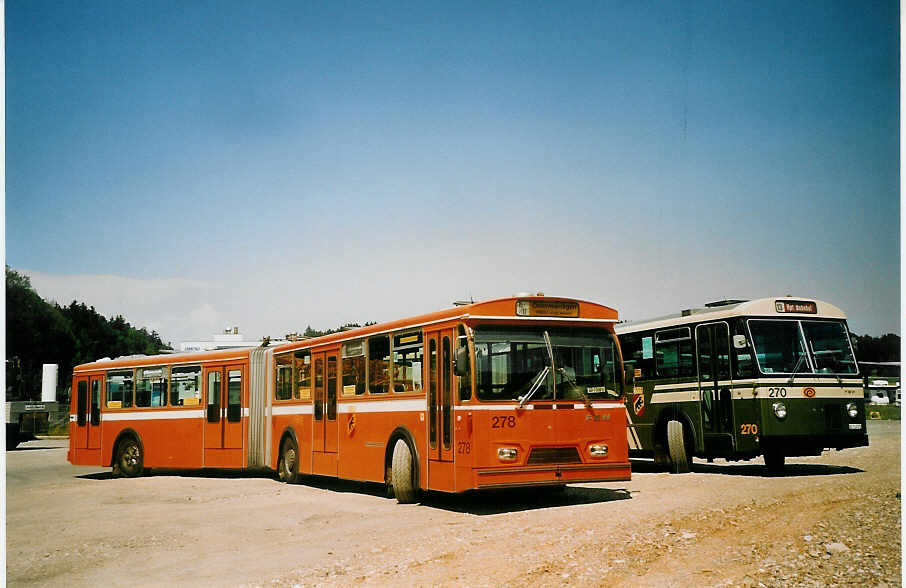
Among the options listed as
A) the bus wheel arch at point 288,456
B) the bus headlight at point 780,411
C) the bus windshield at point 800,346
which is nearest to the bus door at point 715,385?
the bus windshield at point 800,346

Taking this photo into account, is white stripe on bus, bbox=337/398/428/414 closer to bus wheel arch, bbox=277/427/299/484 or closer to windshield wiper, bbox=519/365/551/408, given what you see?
windshield wiper, bbox=519/365/551/408

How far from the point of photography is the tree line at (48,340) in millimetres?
20531

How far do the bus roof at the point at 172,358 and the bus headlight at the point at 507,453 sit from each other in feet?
24.9

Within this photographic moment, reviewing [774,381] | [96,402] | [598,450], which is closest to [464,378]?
[598,450]

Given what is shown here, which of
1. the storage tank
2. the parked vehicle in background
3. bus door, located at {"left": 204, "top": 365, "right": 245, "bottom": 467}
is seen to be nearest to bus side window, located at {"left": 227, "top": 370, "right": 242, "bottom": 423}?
bus door, located at {"left": 204, "top": 365, "right": 245, "bottom": 467}

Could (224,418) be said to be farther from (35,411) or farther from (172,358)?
(35,411)

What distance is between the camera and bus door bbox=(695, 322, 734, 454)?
47.6ft

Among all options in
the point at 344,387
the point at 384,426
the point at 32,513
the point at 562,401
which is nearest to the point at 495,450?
the point at 562,401

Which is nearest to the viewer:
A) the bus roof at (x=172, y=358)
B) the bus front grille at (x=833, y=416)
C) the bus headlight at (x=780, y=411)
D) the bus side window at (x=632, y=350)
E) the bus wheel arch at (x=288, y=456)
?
the bus headlight at (x=780, y=411)

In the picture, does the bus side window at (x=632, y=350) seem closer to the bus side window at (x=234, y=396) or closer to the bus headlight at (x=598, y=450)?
the bus headlight at (x=598, y=450)

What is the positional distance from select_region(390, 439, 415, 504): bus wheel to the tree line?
7670mm

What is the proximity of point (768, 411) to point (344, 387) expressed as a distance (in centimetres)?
595

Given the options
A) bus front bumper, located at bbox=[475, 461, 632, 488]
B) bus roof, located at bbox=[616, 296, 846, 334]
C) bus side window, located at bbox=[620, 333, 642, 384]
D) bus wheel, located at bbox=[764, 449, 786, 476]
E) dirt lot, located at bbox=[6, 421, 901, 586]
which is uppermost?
bus roof, located at bbox=[616, 296, 846, 334]

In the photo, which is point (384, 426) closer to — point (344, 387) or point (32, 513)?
point (344, 387)
